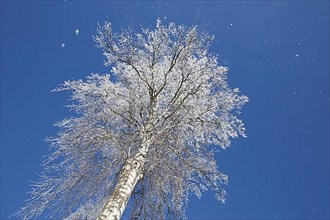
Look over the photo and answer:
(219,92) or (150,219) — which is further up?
(219,92)

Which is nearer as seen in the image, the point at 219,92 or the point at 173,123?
the point at 173,123

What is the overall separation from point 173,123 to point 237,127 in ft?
6.31

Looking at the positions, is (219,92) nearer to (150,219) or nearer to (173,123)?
(173,123)

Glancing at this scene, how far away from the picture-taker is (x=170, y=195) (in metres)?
7.02

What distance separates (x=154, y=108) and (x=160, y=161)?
1.47 meters

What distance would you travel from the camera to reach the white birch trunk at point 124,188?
4.59 meters

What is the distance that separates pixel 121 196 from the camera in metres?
4.91

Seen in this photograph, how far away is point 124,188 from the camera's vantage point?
16.7 feet

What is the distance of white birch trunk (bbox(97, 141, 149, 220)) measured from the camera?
4586 millimetres

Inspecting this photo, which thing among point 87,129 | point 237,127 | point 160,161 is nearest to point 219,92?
point 237,127

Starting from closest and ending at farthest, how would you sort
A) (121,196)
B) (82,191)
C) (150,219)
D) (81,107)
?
(121,196) → (82,191) → (150,219) → (81,107)

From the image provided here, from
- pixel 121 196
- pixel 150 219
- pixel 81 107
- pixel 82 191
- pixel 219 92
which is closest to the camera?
pixel 121 196

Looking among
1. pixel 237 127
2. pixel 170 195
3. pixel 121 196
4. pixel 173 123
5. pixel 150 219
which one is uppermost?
pixel 237 127

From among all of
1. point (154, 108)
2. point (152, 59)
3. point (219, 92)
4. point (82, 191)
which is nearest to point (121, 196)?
point (82, 191)
